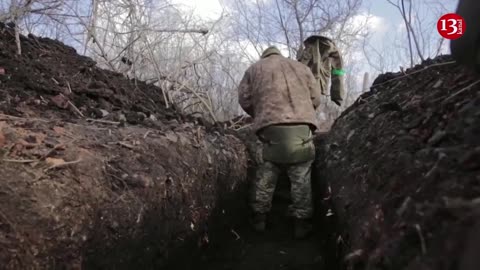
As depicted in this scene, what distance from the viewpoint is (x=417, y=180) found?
1999 mm

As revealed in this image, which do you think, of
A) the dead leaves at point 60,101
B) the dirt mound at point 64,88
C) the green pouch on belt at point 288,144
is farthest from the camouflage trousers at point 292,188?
the dead leaves at point 60,101

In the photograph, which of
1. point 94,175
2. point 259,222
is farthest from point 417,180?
point 259,222

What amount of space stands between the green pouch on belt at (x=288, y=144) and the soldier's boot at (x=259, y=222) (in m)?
0.66

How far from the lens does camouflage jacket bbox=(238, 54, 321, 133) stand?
4.83 meters

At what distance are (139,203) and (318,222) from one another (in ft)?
8.16

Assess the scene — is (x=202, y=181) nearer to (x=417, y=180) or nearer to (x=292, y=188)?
(x=292, y=188)

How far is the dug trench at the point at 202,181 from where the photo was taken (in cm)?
177

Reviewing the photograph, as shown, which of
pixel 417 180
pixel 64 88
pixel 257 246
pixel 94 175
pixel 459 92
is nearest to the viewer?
pixel 417 180

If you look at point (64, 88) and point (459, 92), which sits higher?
point (64, 88)

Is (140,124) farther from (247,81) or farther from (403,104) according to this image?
(403,104)

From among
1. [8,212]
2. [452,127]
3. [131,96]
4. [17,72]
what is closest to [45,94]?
[17,72]

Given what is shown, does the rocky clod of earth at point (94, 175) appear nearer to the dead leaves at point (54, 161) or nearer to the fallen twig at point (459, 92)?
the dead leaves at point (54, 161)

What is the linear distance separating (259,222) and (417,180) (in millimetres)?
3142

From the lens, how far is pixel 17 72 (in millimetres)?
4270
